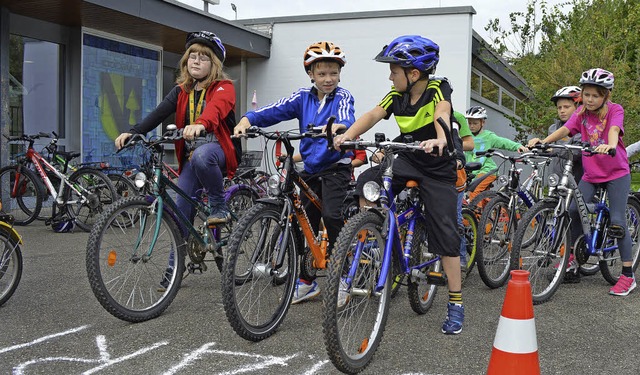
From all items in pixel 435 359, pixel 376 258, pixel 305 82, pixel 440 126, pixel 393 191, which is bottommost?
pixel 435 359

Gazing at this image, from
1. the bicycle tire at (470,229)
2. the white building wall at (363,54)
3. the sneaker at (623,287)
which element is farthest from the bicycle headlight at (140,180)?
the white building wall at (363,54)

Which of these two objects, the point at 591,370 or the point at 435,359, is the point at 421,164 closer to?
the point at 435,359

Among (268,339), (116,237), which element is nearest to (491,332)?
(268,339)

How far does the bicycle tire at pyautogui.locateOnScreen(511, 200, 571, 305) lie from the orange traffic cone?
2.33 meters

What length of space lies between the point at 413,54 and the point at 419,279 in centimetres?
143

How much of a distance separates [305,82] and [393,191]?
443 inches

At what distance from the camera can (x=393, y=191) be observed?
14.2 ft

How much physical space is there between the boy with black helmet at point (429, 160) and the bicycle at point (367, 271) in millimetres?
126

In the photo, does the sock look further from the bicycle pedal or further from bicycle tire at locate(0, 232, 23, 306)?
bicycle tire at locate(0, 232, 23, 306)

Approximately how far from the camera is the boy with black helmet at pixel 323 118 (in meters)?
4.68

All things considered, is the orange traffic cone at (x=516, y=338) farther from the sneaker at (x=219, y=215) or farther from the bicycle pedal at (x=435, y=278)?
the sneaker at (x=219, y=215)

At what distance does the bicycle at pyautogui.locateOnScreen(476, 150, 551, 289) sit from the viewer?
567cm

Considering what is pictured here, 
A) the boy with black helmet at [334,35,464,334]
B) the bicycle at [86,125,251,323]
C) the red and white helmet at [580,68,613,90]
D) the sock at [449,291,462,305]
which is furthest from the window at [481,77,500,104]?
the bicycle at [86,125,251,323]

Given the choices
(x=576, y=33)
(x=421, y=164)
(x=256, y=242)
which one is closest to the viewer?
(x=256, y=242)
